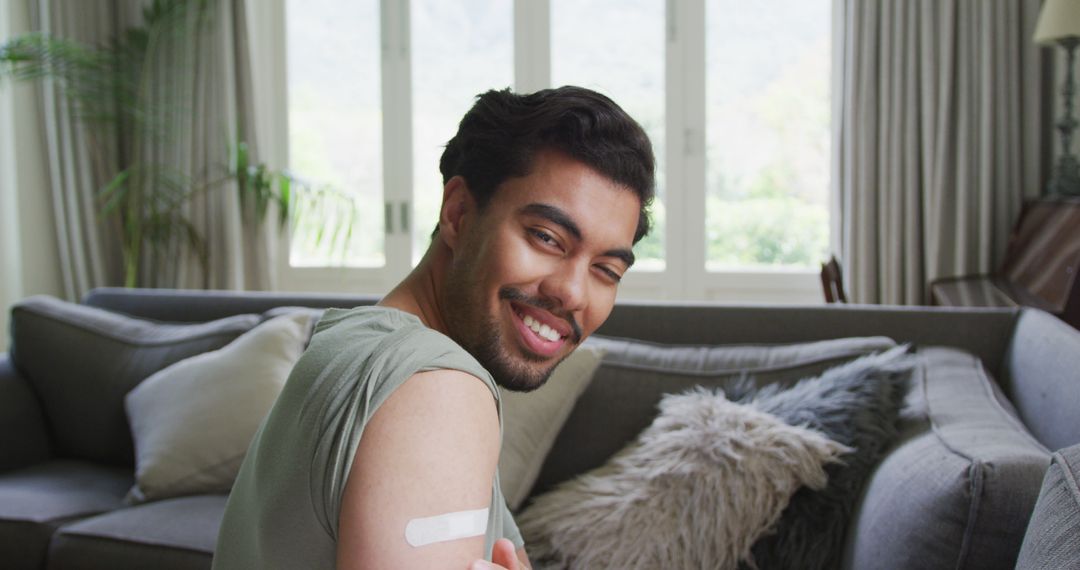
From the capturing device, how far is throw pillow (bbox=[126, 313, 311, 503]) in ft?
7.29

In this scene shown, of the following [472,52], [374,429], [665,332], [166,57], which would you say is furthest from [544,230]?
[166,57]

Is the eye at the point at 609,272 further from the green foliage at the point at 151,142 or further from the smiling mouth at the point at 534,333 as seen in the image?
the green foliage at the point at 151,142

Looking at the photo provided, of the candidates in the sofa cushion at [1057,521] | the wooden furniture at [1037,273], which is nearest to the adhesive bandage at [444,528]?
the sofa cushion at [1057,521]

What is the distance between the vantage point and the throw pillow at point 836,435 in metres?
1.57

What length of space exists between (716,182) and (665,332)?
2.27m

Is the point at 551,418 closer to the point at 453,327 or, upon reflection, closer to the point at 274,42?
the point at 453,327

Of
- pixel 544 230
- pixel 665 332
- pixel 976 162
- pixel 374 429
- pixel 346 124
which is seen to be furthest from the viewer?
pixel 346 124

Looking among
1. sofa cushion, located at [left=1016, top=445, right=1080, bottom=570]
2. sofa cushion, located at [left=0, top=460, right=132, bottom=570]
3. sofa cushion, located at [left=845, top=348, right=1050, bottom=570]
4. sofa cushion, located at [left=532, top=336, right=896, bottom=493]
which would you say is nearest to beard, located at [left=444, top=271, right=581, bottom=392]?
sofa cushion, located at [left=1016, top=445, right=1080, bottom=570]

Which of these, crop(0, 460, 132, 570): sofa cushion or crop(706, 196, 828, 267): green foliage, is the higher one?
crop(706, 196, 828, 267): green foliage

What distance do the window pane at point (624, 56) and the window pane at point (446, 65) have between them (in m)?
0.27

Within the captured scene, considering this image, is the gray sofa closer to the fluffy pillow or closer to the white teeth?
the fluffy pillow

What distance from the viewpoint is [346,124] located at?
4.91 m

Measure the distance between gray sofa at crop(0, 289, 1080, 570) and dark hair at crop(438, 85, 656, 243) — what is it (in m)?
0.49

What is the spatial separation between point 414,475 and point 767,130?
403cm
